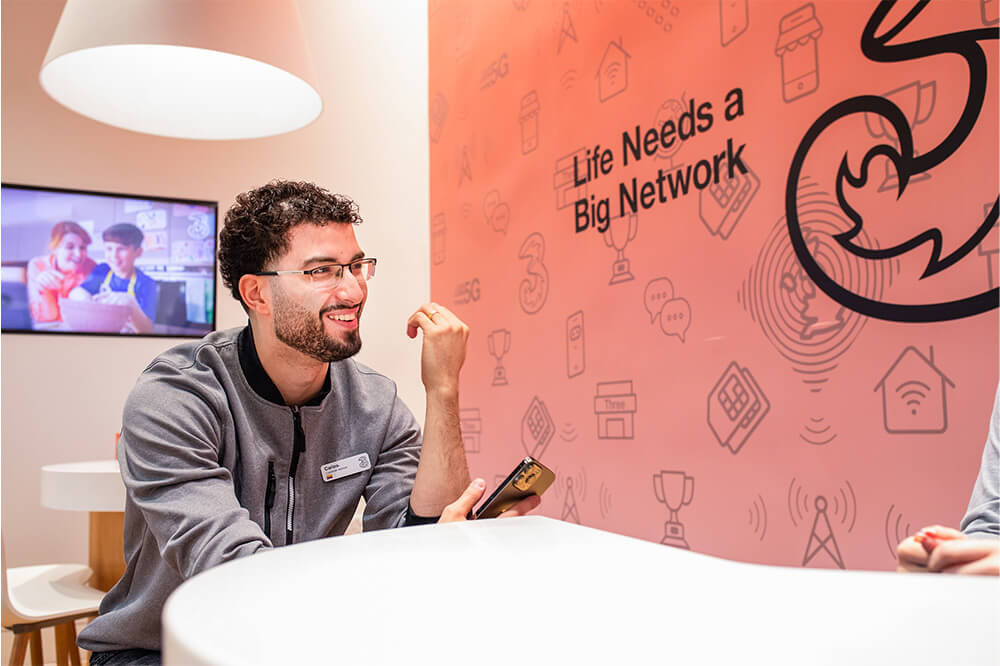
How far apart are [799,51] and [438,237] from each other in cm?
199

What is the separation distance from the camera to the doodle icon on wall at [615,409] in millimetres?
2396

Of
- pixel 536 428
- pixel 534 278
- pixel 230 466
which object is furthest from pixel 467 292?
pixel 230 466

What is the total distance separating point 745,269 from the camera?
2.03 m

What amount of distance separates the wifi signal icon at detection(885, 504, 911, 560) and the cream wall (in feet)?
9.69

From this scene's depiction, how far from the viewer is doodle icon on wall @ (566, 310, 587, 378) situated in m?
2.62

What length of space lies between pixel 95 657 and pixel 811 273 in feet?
5.65

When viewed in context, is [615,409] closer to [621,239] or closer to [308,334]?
[621,239]

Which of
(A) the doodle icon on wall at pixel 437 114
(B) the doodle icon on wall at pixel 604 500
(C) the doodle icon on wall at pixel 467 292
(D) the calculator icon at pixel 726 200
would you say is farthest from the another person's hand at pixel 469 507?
(A) the doodle icon on wall at pixel 437 114

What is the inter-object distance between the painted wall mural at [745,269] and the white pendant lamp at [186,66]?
930mm

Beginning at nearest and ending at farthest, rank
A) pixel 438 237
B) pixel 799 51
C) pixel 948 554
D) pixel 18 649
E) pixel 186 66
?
1. pixel 948 554
2. pixel 799 51
3. pixel 18 649
4. pixel 186 66
5. pixel 438 237

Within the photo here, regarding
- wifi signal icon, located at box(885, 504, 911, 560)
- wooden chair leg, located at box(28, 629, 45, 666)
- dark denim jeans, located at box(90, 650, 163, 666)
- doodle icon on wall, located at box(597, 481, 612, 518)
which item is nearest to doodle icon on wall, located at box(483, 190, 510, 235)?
doodle icon on wall, located at box(597, 481, 612, 518)

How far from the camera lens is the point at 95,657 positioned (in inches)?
56.0

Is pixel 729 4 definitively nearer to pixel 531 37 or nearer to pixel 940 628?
pixel 531 37

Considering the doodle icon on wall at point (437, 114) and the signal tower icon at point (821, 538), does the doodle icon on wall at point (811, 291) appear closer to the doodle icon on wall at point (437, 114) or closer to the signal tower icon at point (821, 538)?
the signal tower icon at point (821, 538)
